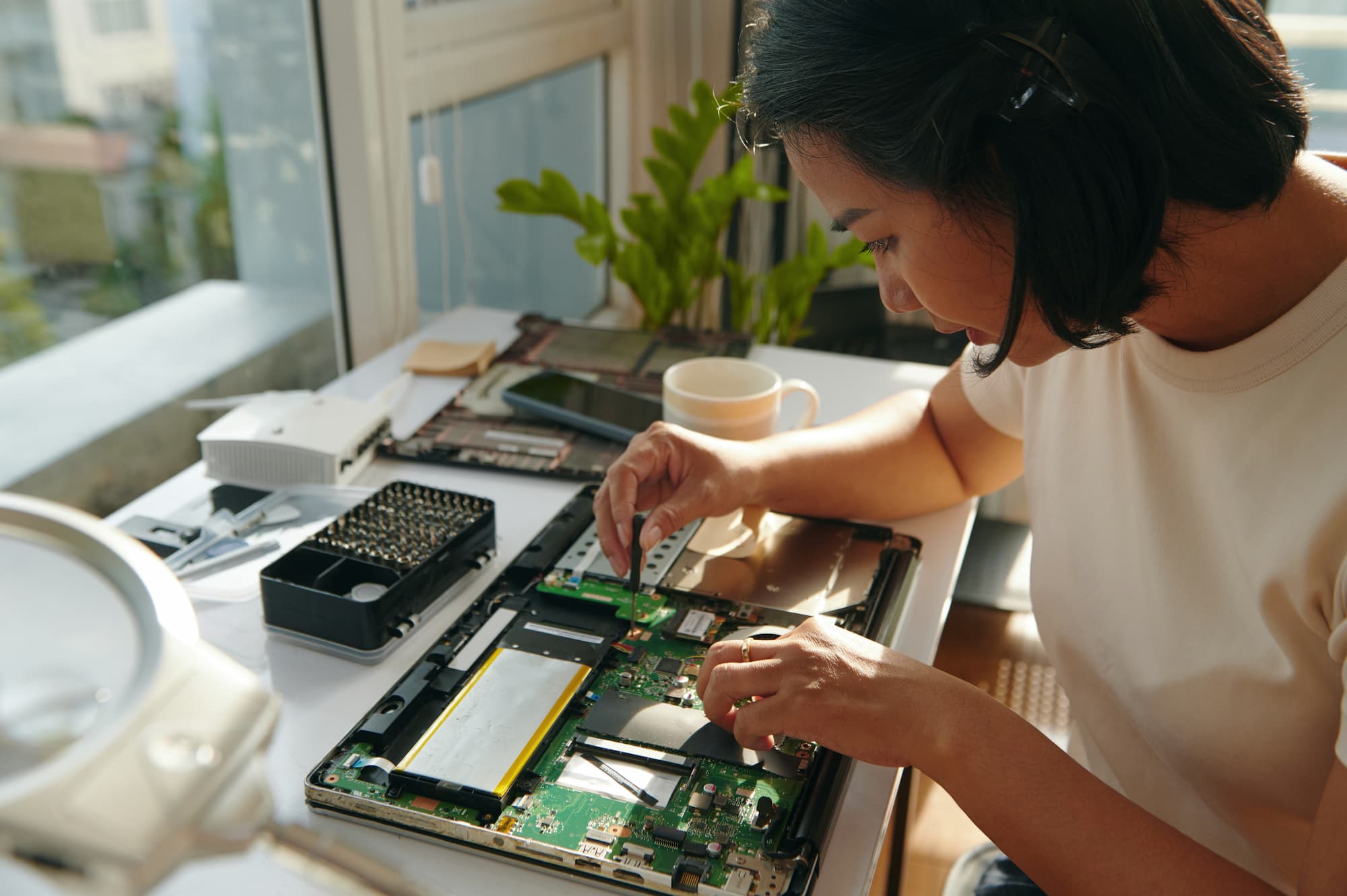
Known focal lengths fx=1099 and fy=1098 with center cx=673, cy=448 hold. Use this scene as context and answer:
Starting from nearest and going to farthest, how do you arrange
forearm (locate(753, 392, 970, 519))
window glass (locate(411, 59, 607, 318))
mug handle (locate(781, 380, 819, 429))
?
forearm (locate(753, 392, 970, 519)), mug handle (locate(781, 380, 819, 429)), window glass (locate(411, 59, 607, 318))

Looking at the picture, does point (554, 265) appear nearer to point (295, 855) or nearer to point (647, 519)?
point (647, 519)

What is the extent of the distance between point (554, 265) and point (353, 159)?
2.60 feet

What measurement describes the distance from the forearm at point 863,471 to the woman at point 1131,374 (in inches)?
7.2

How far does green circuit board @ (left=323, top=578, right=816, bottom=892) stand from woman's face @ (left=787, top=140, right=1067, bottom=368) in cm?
30

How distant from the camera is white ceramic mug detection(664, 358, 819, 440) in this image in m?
1.08

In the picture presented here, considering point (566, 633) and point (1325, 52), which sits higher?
point (1325, 52)

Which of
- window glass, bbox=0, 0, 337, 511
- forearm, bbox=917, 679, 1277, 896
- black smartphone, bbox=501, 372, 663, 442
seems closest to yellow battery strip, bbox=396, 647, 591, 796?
forearm, bbox=917, 679, 1277, 896

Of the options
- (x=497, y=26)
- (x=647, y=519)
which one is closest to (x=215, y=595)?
(x=647, y=519)

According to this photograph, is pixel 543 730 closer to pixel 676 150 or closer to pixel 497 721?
pixel 497 721

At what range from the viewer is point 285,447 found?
1096 millimetres

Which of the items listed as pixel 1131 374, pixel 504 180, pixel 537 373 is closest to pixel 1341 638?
pixel 1131 374

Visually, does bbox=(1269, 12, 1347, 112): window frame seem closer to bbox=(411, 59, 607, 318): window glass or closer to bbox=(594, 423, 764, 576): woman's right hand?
bbox=(411, 59, 607, 318): window glass

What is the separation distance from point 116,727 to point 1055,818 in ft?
1.79

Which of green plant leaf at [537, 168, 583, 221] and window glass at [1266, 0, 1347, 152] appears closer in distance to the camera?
green plant leaf at [537, 168, 583, 221]
